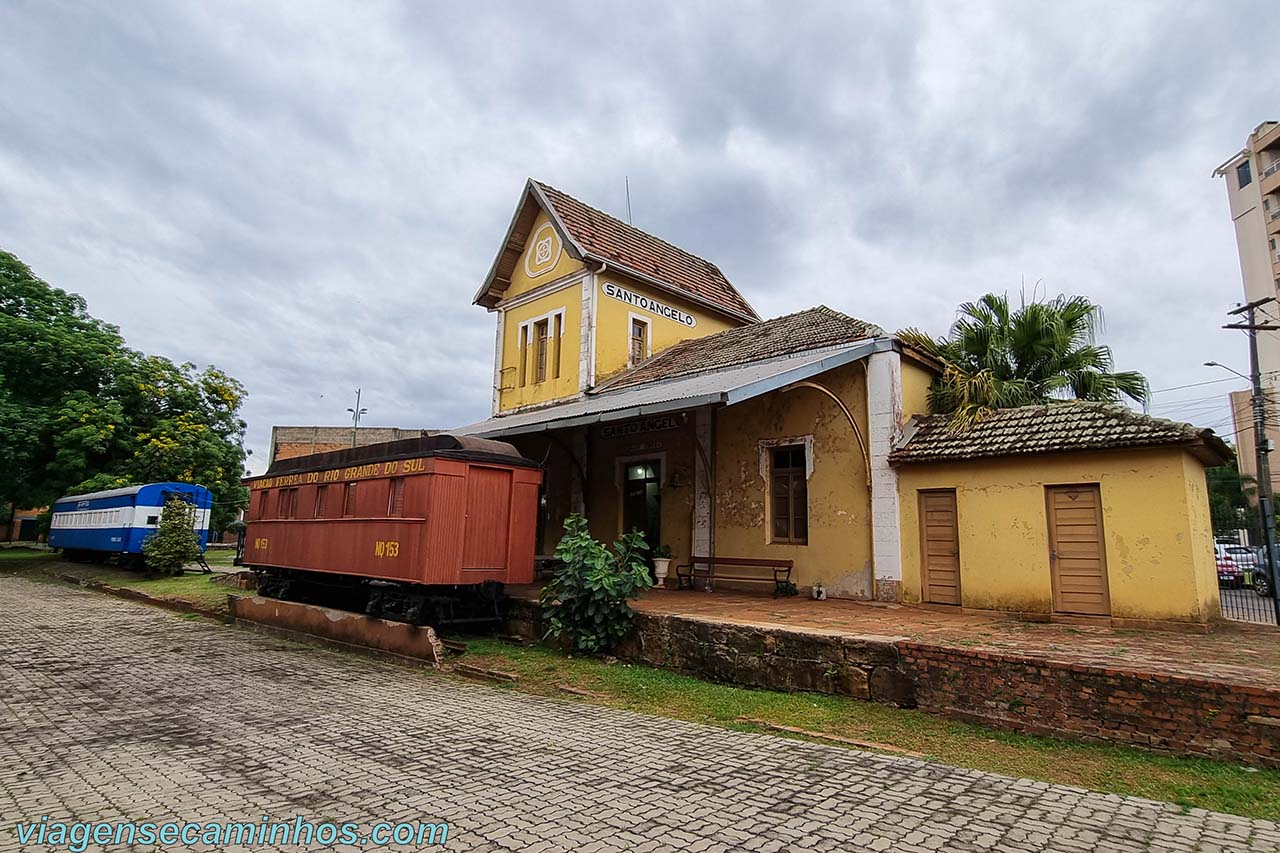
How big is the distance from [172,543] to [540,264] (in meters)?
11.6

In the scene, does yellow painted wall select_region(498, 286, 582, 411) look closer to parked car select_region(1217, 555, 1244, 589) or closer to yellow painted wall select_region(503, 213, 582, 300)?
yellow painted wall select_region(503, 213, 582, 300)

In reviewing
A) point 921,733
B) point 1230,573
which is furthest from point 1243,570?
point 921,733

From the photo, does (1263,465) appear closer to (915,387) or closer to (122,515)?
(915,387)

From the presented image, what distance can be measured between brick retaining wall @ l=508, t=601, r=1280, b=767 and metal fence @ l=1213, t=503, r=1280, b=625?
8.95 metres

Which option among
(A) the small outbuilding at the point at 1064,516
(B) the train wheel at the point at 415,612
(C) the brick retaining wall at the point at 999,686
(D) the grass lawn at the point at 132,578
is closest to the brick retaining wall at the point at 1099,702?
(C) the brick retaining wall at the point at 999,686

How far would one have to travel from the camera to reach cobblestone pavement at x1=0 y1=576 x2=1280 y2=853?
3.64 meters

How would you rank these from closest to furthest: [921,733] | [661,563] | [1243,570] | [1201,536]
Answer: [921,733] → [1201,536] → [661,563] → [1243,570]

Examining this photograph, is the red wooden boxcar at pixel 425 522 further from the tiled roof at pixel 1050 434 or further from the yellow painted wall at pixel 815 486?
the tiled roof at pixel 1050 434

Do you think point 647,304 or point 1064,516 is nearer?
point 1064,516

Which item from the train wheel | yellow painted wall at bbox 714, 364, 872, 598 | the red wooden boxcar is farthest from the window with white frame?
the train wheel

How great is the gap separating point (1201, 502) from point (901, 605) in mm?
3888

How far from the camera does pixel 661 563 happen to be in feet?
42.1

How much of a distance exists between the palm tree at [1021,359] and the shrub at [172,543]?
17.6m

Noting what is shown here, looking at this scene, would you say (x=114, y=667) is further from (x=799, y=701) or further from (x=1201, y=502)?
(x=1201, y=502)
